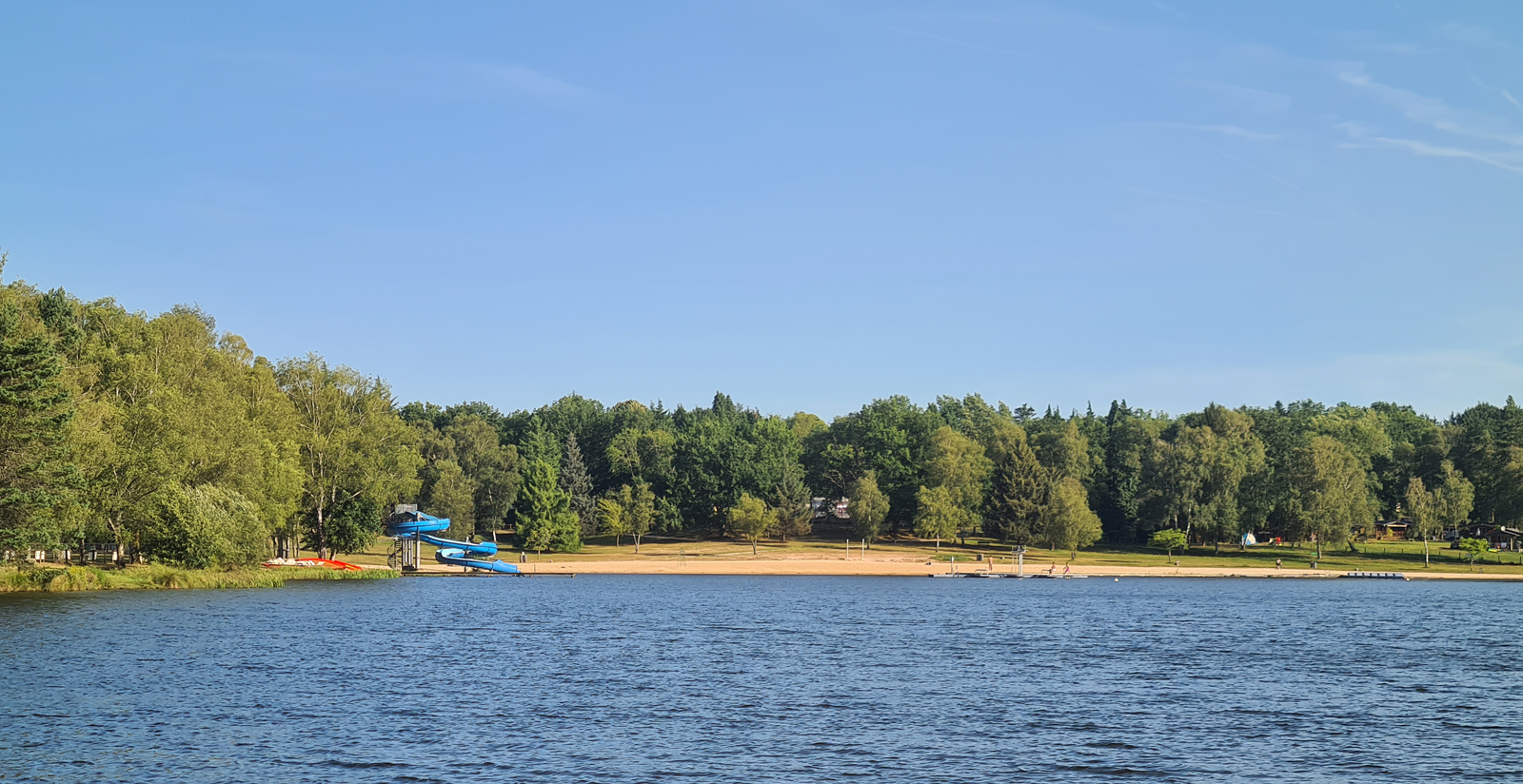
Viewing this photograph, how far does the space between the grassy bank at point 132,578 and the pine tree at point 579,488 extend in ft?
208

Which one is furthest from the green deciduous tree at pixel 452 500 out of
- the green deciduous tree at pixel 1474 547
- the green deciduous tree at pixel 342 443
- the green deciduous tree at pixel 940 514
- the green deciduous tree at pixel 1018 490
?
the green deciduous tree at pixel 1474 547

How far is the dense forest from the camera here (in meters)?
75.9

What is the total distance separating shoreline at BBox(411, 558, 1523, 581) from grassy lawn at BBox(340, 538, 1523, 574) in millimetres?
3651

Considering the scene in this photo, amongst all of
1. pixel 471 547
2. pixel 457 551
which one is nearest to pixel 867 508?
pixel 471 547

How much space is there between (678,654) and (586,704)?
1417cm

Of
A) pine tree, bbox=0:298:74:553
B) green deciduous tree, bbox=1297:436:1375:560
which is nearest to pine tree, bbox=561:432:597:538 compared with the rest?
pine tree, bbox=0:298:74:553

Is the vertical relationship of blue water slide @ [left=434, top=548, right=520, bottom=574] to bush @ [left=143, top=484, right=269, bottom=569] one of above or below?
below

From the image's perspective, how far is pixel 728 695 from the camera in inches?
1547

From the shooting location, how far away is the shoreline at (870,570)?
133 meters

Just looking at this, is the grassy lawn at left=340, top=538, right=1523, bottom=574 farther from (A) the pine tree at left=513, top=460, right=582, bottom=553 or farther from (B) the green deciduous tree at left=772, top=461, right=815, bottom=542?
(B) the green deciduous tree at left=772, top=461, right=815, bottom=542

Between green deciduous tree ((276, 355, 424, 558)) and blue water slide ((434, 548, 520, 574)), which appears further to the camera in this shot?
blue water slide ((434, 548, 520, 574))

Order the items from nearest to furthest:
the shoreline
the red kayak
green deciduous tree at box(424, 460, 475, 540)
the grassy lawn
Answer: the red kayak
the shoreline
green deciduous tree at box(424, 460, 475, 540)
the grassy lawn

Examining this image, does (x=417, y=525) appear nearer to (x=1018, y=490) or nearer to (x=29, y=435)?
(x=29, y=435)

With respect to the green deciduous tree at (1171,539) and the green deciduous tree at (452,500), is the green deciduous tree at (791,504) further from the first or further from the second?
the green deciduous tree at (1171,539)
